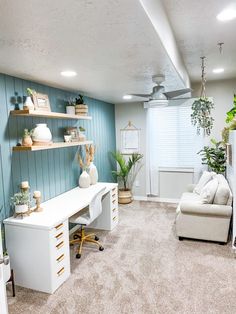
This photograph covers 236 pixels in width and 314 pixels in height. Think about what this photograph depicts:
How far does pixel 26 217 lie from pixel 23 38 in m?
1.72

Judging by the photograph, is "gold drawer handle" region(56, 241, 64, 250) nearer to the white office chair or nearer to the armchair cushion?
the white office chair

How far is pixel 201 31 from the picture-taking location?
2.23 metres

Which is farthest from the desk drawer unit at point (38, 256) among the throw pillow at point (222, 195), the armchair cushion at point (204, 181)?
the armchair cushion at point (204, 181)

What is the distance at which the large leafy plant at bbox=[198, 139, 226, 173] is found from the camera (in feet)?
14.1

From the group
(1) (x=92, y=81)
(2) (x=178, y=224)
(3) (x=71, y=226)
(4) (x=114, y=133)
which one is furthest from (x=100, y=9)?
(4) (x=114, y=133)

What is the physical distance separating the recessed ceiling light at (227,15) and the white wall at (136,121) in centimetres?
332

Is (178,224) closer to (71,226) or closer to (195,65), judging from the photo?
(71,226)

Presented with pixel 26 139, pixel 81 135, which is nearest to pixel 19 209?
pixel 26 139

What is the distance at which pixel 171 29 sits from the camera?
2.13m

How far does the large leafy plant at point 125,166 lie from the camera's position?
5.16 meters

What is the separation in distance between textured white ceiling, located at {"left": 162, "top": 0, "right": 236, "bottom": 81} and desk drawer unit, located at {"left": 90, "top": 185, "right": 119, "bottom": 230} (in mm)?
2199

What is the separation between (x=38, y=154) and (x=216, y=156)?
3088 millimetres

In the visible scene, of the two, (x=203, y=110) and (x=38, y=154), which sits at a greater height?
(x=203, y=110)

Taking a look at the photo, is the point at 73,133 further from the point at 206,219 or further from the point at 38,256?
the point at 206,219
